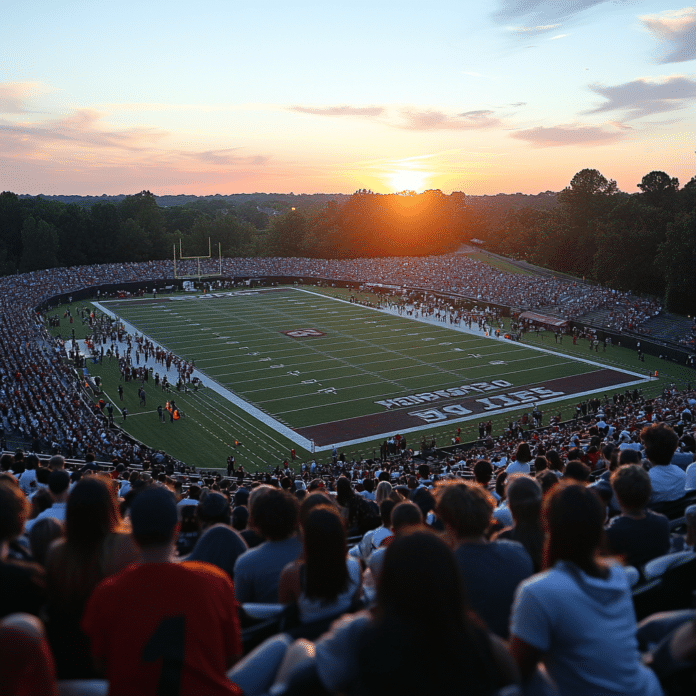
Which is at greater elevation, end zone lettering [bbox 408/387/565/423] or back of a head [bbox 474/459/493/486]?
Answer: back of a head [bbox 474/459/493/486]

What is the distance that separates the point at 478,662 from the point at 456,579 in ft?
0.86

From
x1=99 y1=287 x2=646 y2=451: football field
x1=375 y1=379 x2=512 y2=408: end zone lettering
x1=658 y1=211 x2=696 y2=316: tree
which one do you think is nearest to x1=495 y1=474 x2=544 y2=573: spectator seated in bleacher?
x1=99 y1=287 x2=646 y2=451: football field

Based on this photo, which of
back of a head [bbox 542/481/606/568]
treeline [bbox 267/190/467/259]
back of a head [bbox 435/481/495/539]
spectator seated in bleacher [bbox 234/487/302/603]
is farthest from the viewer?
treeline [bbox 267/190/467/259]

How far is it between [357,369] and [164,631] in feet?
115

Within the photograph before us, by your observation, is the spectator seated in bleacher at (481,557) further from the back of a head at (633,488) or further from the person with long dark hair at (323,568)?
the back of a head at (633,488)

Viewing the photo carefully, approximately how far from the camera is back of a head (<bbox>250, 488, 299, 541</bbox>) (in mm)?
4215

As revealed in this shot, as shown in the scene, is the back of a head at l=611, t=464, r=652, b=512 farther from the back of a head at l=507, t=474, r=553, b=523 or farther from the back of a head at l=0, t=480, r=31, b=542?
the back of a head at l=0, t=480, r=31, b=542

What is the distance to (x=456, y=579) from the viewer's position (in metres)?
2.29

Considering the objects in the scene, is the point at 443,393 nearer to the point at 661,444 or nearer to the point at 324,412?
the point at 324,412

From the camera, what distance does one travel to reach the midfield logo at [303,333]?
46031 mm

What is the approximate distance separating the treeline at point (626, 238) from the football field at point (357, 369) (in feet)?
56.1

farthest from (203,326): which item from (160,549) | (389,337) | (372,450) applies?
(160,549)

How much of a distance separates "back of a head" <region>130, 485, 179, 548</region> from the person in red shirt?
11 centimetres

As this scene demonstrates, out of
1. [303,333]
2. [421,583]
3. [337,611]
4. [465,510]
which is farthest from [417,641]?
[303,333]
